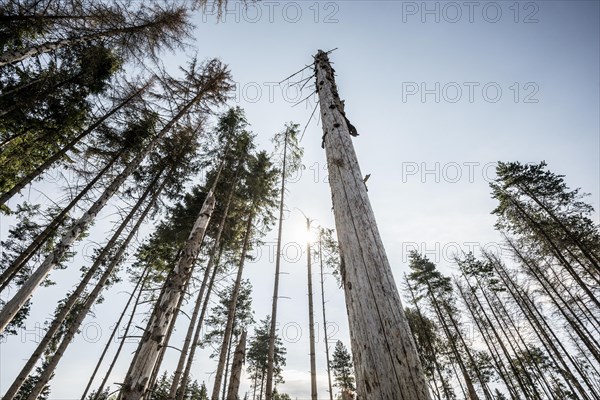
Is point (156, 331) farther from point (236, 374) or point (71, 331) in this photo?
point (71, 331)

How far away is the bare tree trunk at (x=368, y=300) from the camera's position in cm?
141

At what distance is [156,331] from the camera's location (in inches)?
177

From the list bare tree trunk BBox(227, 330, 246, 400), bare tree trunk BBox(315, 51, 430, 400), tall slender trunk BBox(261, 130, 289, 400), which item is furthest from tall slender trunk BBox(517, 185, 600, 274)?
bare tree trunk BBox(315, 51, 430, 400)

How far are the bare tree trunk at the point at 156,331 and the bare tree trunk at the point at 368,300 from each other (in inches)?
168

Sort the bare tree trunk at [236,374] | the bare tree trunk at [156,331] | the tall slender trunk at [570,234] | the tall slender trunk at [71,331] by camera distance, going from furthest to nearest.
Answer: the tall slender trunk at [570,234] → the tall slender trunk at [71,331] → the bare tree trunk at [236,374] → the bare tree trunk at [156,331]

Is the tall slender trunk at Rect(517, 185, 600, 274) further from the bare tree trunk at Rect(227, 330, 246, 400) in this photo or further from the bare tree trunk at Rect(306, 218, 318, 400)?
the bare tree trunk at Rect(227, 330, 246, 400)

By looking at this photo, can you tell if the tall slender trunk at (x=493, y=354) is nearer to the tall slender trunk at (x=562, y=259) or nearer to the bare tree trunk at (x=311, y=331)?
the tall slender trunk at (x=562, y=259)

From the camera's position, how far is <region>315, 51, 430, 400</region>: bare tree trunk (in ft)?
4.63

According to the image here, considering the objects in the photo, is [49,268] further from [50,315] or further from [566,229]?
[566,229]

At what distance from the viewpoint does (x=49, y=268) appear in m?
7.80

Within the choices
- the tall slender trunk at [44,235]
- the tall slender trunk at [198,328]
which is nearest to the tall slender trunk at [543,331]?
the tall slender trunk at [198,328]

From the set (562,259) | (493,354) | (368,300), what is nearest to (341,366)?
(493,354)

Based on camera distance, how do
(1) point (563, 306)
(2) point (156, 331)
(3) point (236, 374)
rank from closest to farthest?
(2) point (156, 331), (3) point (236, 374), (1) point (563, 306)

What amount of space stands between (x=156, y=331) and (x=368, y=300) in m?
4.52
